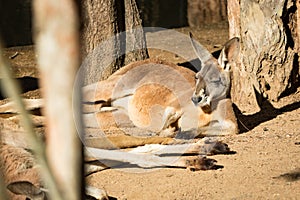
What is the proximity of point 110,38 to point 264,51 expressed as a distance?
1105mm

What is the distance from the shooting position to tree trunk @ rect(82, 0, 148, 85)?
199 inches

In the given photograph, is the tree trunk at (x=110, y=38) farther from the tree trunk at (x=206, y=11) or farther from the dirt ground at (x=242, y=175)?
the tree trunk at (x=206, y=11)

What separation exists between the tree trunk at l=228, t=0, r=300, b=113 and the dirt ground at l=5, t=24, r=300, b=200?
13.5 inches

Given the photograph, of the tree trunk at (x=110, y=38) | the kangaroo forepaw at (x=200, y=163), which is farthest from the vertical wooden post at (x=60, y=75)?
the tree trunk at (x=110, y=38)

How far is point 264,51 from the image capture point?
4.92 m

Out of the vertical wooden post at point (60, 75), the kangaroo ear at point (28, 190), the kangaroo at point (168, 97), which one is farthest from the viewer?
the kangaroo at point (168, 97)

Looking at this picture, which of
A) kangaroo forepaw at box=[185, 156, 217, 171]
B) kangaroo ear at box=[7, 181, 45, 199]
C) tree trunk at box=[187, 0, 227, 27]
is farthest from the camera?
tree trunk at box=[187, 0, 227, 27]

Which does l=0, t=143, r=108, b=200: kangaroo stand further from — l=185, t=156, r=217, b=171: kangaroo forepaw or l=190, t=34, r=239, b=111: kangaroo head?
l=190, t=34, r=239, b=111: kangaroo head

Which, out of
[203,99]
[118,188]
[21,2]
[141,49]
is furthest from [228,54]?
[21,2]

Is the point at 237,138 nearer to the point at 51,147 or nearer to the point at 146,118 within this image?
the point at 146,118

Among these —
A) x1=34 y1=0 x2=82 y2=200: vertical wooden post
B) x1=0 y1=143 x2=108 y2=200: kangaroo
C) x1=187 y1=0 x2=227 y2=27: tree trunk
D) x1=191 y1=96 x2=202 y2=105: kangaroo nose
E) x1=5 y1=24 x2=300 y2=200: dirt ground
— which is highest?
x1=34 y1=0 x2=82 y2=200: vertical wooden post

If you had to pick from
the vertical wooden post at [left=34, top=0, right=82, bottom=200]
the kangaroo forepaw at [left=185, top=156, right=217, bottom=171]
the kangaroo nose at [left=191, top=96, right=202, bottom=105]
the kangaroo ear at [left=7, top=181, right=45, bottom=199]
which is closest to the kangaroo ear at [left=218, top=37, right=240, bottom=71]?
the kangaroo nose at [left=191, top=96, right=202, bottom=105]

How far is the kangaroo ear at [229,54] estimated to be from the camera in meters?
4.53

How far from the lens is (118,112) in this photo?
4773 millimetres
